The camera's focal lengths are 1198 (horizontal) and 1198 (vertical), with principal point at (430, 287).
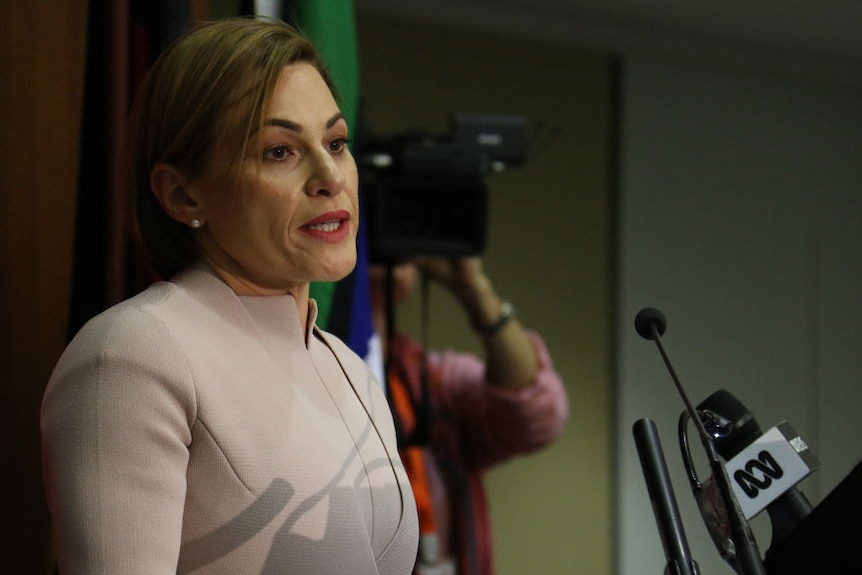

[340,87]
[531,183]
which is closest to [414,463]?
[340,87]

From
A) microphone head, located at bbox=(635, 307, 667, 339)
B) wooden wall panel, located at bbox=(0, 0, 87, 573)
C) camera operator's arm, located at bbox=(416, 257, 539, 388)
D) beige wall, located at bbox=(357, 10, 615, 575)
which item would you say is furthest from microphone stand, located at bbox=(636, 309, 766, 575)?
beige wall, located at bbox=(357, 10, 615, 575)

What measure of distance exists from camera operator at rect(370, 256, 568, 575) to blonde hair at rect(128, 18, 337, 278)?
1081 mm

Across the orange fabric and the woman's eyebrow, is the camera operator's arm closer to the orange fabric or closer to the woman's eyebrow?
the orange fabric

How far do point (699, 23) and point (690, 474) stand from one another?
697mm

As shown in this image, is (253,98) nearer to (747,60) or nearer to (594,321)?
(747,60)

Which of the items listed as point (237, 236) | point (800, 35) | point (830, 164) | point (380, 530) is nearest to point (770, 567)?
point (380, 530)

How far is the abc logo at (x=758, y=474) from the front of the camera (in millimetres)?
722

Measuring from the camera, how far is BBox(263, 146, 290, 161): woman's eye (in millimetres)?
774

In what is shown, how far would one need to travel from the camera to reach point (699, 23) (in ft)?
4.16

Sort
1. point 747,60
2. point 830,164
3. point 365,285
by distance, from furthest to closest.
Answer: point 365,285
point 747,60
point 830,164

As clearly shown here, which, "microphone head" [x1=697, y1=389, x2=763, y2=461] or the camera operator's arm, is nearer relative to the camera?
"microphone head" [x1=697, y1=389, x2=763, y2=461]

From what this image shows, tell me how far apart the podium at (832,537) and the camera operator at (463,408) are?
1264mm

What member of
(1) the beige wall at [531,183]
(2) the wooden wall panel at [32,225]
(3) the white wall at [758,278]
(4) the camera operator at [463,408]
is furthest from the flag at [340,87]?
(1) the beige wall at [531,183]

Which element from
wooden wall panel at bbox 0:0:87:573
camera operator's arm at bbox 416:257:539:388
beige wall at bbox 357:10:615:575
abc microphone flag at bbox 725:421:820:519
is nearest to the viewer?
abc microphone flag at bbox 725:421:820:519
